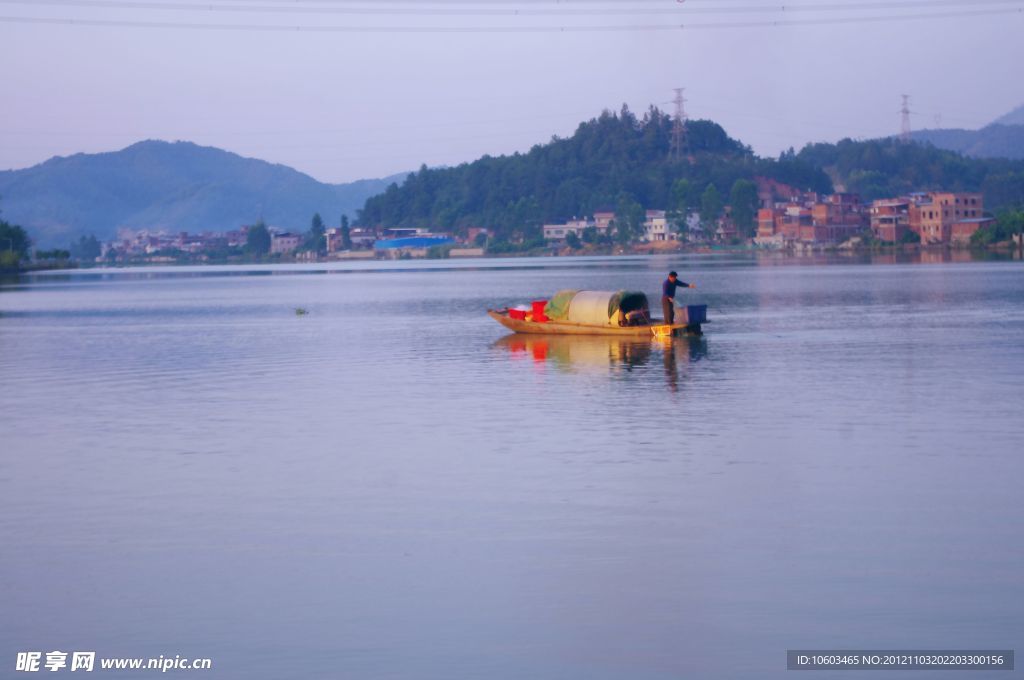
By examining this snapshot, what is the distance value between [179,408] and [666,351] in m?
14.4

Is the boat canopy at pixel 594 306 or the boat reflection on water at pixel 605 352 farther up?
the boat canopy at pixel 594 306

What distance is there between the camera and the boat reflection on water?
2984 cm

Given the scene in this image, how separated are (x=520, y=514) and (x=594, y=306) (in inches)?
950

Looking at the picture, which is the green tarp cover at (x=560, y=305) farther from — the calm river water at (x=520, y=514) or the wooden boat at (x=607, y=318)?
the calm river water at (x=520, y=514)

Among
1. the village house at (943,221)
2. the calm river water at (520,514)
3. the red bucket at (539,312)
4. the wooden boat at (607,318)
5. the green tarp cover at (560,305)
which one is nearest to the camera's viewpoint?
the calm river water at (520,514)

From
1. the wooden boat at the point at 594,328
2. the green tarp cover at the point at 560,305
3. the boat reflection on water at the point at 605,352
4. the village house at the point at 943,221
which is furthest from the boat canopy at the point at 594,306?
the village house at the point at 943,221

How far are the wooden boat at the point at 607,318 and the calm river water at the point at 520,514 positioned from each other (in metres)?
5.24

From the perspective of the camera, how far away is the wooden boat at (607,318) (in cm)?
3681

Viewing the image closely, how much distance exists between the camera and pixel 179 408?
24.2 meters

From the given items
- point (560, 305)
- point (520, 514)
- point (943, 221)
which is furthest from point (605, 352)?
point (943, 221)

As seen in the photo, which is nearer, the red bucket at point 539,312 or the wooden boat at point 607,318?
the wooden boat at point 607,318

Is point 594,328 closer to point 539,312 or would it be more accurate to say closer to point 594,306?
point 594,306

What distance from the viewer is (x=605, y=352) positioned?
33812 mm

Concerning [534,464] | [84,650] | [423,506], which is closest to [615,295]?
[534,464]
